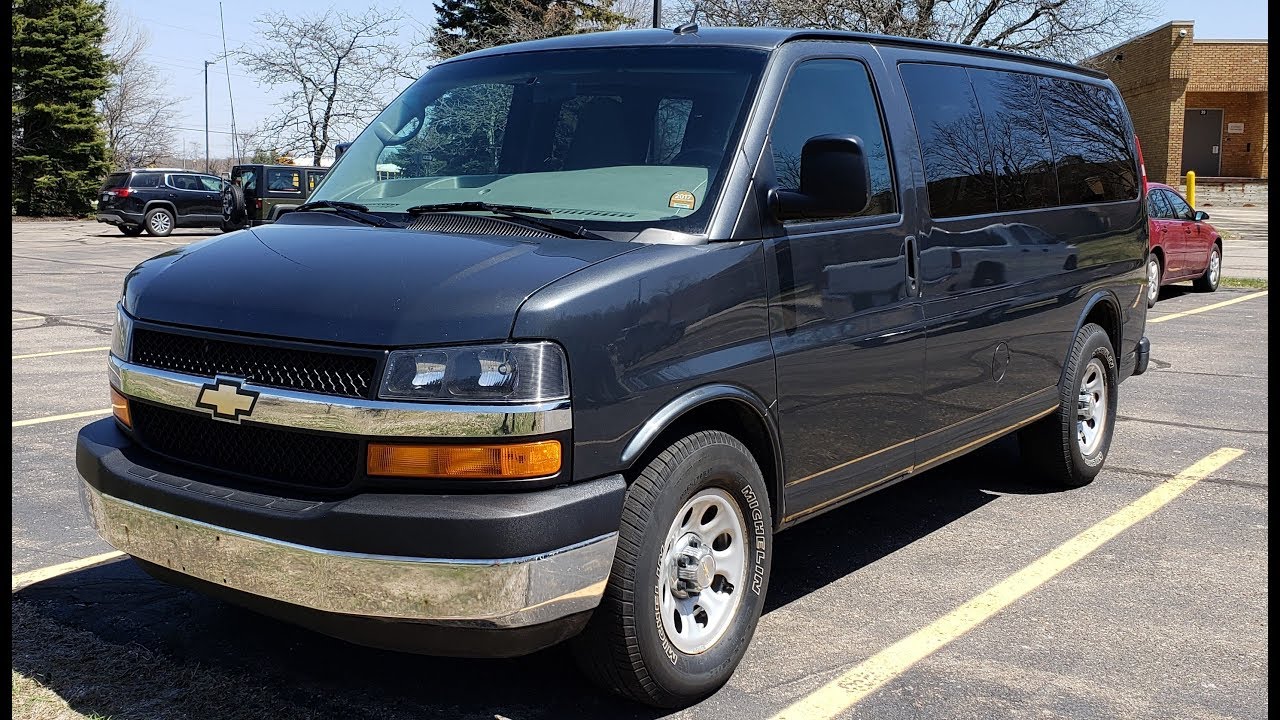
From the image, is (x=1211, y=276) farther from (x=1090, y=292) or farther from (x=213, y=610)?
(x=213, y=610)

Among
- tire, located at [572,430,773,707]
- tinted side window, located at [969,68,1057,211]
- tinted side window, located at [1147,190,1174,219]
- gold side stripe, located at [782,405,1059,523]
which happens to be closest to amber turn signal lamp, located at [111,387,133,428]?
tire, located at [572,430,773,707]

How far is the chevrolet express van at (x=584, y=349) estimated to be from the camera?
3045mm

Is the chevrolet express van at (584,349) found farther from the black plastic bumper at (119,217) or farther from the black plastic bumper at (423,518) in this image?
the black plastic bumper at (119,217)

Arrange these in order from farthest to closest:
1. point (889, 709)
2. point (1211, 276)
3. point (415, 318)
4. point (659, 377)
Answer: point (1211, 276), point (889, 709), point (659, 377), point (415, 318)

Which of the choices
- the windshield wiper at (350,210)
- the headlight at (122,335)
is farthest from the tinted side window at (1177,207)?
the headlight at (122,335)

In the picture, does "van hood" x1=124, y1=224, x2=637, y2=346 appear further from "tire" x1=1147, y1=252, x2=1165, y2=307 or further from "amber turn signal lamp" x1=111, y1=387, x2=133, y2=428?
"tire" x1=1147, y1=252, x2=1165, y2=307

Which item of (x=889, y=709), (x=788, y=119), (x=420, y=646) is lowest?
(x=889, y=709)

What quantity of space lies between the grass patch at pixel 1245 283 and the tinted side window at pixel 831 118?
15966mm

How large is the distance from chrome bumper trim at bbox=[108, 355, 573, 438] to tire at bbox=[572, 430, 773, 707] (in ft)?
1.36

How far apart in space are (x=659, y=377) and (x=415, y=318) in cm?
72

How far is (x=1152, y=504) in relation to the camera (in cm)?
600

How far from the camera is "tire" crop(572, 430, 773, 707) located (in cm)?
331

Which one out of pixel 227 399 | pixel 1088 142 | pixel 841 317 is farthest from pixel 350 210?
pixel 1088 142

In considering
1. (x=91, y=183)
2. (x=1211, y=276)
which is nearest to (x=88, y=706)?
(x=1211, y=276)
